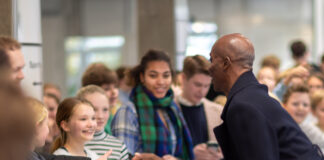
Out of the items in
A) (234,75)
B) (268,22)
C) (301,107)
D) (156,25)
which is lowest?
(301,107)

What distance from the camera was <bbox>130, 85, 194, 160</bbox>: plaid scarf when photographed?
4301 millimetres

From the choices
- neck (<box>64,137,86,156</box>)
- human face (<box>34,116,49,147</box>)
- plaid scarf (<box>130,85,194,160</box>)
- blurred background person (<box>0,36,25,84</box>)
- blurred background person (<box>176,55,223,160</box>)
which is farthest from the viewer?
blurred background person (<box>176,55,223,160</box>)

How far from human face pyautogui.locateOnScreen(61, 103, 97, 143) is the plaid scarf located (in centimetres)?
71

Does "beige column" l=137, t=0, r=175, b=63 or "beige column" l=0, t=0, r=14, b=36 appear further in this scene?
"beige column" l=137, t=0, r=175, b=63

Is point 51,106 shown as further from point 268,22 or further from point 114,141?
point 268,22

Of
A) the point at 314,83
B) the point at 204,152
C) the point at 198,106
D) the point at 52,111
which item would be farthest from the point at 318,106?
the point at 52,111

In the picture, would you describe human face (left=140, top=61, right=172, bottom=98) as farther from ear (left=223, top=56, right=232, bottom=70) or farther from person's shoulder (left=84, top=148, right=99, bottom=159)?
ear (left=223, top=56, right=232, bottom=70)

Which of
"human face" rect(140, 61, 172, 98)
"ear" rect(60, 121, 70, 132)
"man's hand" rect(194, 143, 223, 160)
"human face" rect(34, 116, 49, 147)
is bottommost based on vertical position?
"man's hand" rect(194, 143, 223, 160)

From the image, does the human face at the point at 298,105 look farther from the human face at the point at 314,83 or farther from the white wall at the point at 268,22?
the white wall at the point at 268,22

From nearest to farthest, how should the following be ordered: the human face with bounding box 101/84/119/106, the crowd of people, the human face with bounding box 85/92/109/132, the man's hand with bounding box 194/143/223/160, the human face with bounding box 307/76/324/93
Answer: the crowd of people, the human face with bounding box 85/92/109/132, the man's hand with bounding box 194/143/223/160, the human face with bounding box 101/84/119/106, the human face with bounding box 307/76/324/93

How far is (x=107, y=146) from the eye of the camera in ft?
12.6

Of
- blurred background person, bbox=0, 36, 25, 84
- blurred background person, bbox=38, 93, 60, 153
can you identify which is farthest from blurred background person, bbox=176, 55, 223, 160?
blurred background person, bbox=0, 36, 25, 84

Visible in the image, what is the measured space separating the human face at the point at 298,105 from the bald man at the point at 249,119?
285 cm

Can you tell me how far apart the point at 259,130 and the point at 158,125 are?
182cm
